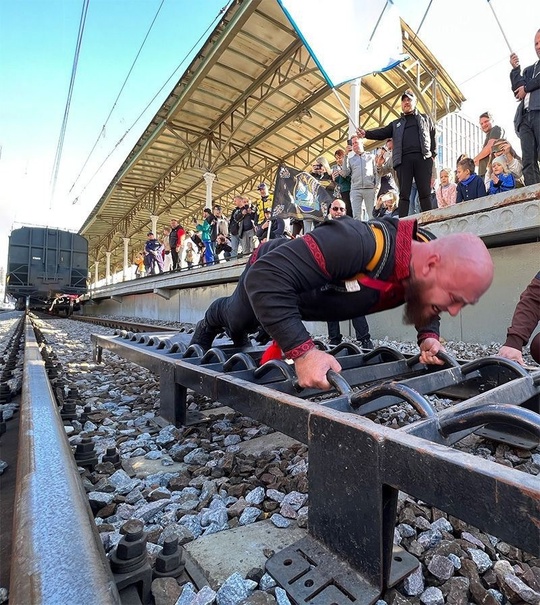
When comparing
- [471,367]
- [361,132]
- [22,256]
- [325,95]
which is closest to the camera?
[471,367]

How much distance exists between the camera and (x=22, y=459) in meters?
1.23

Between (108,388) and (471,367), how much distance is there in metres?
2.70

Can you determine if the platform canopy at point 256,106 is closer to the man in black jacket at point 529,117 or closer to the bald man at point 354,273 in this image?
the man in black jacket at point 529,117

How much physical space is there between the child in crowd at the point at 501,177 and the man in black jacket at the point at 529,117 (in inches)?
33.5

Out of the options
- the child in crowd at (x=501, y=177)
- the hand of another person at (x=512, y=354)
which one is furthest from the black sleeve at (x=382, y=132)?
the hand of another person at (x=512, y=354)

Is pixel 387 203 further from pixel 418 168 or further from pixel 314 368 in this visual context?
pixel 314 368

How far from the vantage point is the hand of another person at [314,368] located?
1.36 m

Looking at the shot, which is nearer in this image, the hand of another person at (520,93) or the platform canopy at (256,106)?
the hand of another person at (520,93)

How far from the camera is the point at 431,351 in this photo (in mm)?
1968

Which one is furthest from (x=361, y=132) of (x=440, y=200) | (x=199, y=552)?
(x=199, y=552)

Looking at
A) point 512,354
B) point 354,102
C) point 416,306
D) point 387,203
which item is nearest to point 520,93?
point 387,203

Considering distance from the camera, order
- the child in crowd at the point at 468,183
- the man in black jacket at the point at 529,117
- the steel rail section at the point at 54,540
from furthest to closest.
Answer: the child in crowd at the point at 468,183 → the man in black jacket at the point at 529,117 → the steel rail section at the point at 54,540

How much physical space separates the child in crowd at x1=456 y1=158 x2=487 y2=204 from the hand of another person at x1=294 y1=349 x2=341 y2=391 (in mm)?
5284

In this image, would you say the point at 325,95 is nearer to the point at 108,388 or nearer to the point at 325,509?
the point at 108,388
